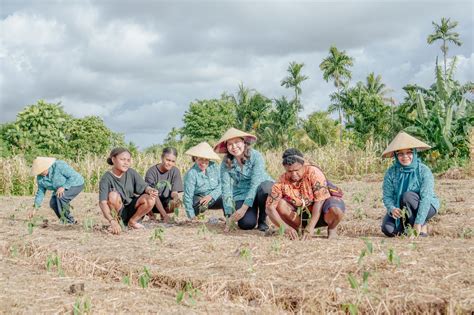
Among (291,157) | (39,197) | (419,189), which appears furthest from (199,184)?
(419,189)

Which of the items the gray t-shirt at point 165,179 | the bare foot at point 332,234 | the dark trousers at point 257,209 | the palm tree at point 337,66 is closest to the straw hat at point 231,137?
the dark trousers at point 257,209

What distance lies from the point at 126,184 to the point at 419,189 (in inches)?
122

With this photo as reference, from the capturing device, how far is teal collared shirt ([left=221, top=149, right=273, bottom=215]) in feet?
19.1

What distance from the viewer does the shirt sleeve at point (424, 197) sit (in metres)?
5.22

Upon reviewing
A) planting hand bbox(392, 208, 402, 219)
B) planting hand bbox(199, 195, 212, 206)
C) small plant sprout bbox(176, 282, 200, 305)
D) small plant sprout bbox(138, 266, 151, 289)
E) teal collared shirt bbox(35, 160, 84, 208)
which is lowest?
small plant sprout bbox(176, 282, 200, 305)

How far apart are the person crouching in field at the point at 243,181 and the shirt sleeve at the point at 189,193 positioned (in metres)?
0.60

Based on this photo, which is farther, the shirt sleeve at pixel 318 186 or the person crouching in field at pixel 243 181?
the person crouching in field at pixel 243 181

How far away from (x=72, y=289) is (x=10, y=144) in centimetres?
2188

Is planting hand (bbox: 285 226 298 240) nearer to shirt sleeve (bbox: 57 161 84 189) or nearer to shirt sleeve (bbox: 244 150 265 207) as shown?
shirt sleeve (bbox: 244 150 265 207)

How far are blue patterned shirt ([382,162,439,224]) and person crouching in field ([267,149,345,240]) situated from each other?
0.68 meters

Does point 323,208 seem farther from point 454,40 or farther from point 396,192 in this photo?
point 454,40

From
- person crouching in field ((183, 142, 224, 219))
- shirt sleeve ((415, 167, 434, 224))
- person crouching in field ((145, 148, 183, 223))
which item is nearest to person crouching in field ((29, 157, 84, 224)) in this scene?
person crouching in field ((145, 148, 183, 223))

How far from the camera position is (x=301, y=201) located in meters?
5.18

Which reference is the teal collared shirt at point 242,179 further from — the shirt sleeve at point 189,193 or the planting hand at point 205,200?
the shirt sleeve at point 189,193
